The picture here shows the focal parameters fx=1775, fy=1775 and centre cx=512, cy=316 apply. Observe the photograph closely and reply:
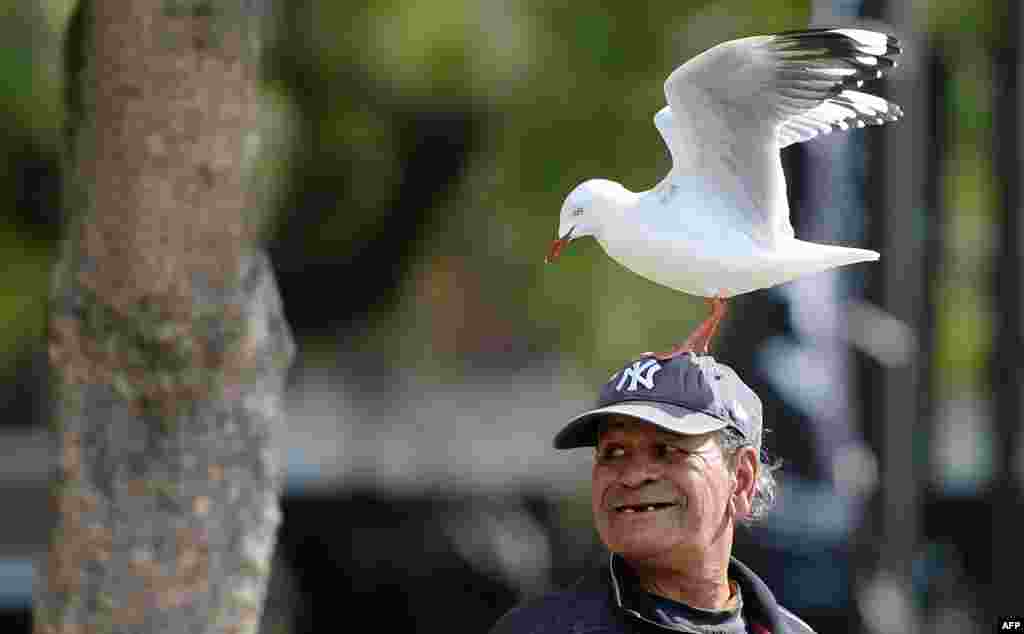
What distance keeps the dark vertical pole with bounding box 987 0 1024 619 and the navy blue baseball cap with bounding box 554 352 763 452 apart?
187 inches

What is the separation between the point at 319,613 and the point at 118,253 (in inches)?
222

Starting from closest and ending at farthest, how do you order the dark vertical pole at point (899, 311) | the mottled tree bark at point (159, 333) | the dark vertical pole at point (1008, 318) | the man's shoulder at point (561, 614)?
the man's shoulder at point (561, 614) → the mottled tree bark at point (159, 333) → the dark vertical pole at point (899, 311) → the dark vertical pole at point (1008, 318)

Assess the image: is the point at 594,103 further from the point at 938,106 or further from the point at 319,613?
the point at 319,613

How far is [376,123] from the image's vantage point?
9094mm

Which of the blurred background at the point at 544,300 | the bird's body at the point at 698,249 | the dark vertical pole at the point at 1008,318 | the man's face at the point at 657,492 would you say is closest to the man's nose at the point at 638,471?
the man's face at the point at 657,492

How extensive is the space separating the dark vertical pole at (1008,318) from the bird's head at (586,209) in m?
4.75

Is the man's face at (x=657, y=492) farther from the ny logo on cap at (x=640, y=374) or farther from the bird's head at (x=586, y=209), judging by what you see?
the bird's head at (x=586, y=209)

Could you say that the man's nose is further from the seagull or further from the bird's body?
the bird's body

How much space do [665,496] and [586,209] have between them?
0.50 meters

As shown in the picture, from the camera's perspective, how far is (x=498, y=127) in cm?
917

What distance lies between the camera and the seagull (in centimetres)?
279

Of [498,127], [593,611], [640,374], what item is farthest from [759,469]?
[498,127]

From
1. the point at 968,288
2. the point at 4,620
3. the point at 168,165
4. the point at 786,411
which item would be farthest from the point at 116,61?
the point at 968,288

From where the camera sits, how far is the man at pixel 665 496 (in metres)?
2.64
